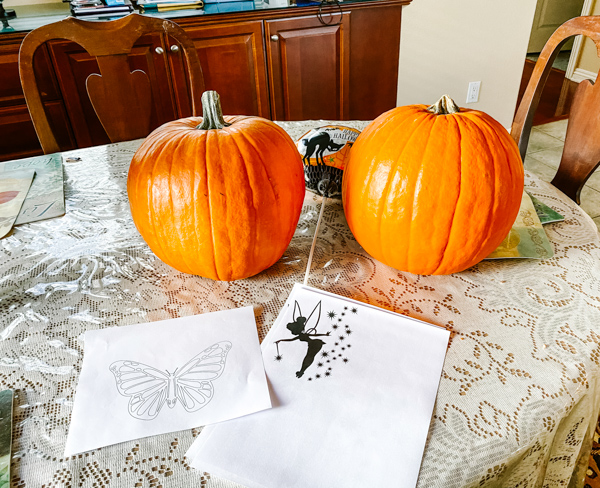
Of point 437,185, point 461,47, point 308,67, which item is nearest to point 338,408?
point 437,185

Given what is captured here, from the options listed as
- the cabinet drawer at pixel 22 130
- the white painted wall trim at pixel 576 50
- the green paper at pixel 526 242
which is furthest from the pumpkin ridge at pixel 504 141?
the white painted wall trim at pixel 576 50

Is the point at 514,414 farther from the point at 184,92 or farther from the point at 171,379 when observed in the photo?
the point at 184,92

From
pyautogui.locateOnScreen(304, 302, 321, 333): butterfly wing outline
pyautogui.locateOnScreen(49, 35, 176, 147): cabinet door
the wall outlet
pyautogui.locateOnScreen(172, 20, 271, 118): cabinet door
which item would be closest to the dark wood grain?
pyautogui.locateOnScreen(172, 20, 271, 118): cabinet door

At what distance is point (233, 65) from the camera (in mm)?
1925

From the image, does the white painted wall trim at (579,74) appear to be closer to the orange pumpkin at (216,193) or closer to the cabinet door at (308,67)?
the cabinet door at (308,67)

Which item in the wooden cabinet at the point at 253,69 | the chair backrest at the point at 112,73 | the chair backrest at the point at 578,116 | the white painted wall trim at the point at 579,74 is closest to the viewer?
the chair backrest at the point at 578,116

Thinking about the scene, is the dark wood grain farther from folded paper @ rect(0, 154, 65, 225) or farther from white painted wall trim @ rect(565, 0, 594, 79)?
white painted wall trim @ rect(565, 0, 594, 79)

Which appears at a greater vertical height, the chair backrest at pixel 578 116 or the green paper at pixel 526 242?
the chair backrest at pixel 578 116

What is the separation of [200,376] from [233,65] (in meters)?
1.75

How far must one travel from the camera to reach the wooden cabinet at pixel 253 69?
5.57 feet

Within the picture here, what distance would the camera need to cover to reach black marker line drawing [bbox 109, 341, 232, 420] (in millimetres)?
440

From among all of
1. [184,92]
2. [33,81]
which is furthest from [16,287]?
[184,92]

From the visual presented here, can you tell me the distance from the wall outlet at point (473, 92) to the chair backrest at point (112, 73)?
224cm

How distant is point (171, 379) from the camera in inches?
18.4
